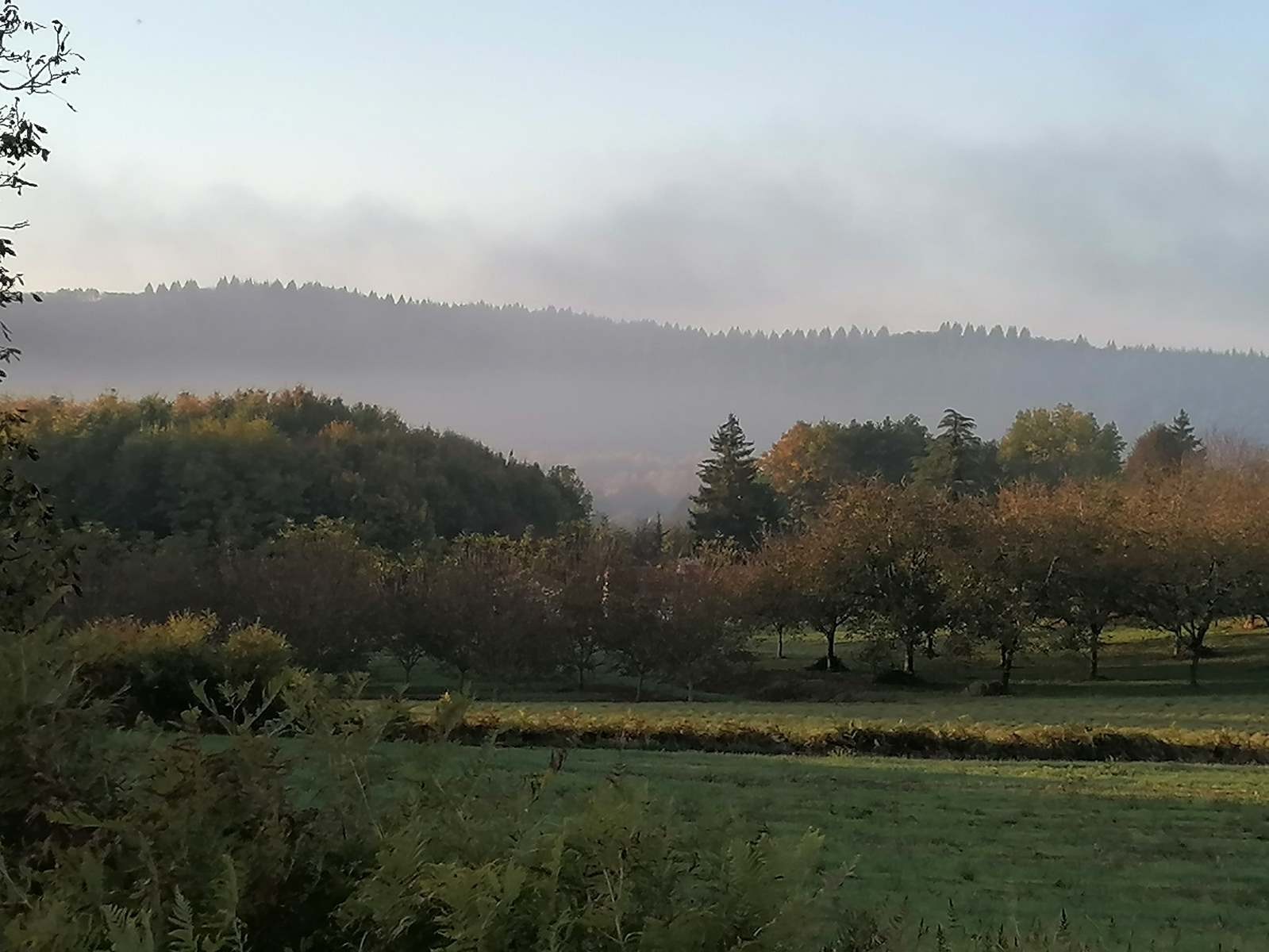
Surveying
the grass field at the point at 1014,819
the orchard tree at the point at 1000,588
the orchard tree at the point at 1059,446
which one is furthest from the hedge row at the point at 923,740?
the orchard tree at the point at 1059,446

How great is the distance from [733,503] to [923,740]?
50086mm

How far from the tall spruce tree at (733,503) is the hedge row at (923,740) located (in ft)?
152

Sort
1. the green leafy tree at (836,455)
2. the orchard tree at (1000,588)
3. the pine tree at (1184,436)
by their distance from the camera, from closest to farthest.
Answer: the orchard tree at (1000,588)
the green leafy tree at (836,455)
the pine tree at (1184,436)

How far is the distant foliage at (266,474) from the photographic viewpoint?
56.3 metres

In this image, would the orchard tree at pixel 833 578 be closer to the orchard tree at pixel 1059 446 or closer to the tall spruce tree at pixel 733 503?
the tall spruce tree at pixel 733 503

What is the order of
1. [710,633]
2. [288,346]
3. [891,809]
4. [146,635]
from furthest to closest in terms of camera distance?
[288,346], [710,633], [146,635], [891,809]

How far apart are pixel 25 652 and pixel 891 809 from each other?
1223 centimetres

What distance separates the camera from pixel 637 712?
25.6 m

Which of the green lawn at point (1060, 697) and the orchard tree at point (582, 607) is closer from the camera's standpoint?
the green lawn at point (1060, 697)

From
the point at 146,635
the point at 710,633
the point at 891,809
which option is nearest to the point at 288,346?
the point at 710,633

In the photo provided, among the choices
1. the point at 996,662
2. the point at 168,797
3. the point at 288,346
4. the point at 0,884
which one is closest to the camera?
the point at 0,884

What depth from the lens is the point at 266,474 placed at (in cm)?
5794

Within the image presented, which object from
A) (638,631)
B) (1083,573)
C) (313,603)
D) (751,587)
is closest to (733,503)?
(751,587)

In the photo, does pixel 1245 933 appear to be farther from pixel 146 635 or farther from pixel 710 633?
pixel 710 633
